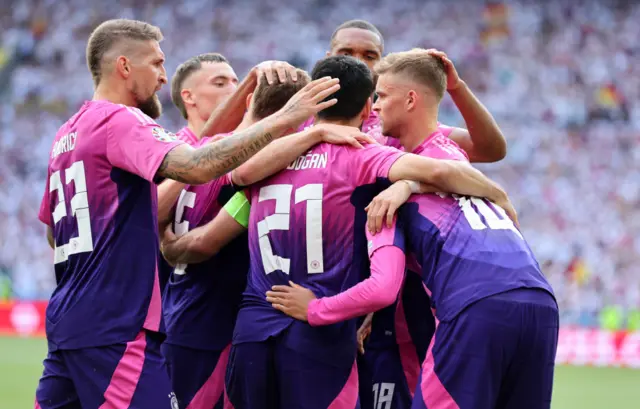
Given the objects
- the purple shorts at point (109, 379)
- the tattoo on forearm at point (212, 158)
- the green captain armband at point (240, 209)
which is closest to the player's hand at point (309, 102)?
the tattoo on forearm at point (212, 158)

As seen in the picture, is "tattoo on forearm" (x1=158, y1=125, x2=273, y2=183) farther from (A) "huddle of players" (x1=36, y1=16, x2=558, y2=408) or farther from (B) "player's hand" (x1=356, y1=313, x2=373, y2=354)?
(B) "player's hand" (x1=356, y1=313, x2=373, y2=354)

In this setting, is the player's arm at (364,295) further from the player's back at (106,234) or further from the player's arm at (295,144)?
the player's back at (106,234)

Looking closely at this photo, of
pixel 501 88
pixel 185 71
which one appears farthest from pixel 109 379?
pixel 501 88

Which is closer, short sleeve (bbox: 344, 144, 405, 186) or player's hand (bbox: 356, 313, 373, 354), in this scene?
short sleeve (bbox: 344, 144, 405, 186)

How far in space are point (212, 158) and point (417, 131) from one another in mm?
1237

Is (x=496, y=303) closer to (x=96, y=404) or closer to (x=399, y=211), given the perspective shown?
(x=399, y=211)

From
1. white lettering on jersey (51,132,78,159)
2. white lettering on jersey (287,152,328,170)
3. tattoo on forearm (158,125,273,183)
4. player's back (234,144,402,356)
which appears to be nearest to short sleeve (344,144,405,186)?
player's back (234,144,402,356)

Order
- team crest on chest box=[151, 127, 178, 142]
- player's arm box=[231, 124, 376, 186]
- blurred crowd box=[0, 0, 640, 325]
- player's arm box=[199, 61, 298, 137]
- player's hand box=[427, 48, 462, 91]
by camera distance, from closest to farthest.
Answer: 1. team crest on chest box=[151, 127, 178, 142]
2. player's arm box=[231, 124, 376, 186]
3. player's hand box=[427, 48, 462, 91]
4. player's arm box=[199, 61, 298, 137]
5. blurred crowd box=[0, 0, 640, 325]

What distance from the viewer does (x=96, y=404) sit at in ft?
16.1

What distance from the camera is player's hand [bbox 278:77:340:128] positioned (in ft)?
16.2

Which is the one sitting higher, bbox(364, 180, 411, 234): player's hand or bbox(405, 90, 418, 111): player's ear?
bbox(405, 90, 418, 111): player's ear

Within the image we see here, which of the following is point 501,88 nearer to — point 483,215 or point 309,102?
point 483,215

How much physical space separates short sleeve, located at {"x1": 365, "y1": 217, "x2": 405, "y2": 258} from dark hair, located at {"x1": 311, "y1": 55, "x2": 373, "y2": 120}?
2.32 ft

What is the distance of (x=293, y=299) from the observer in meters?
5.02
